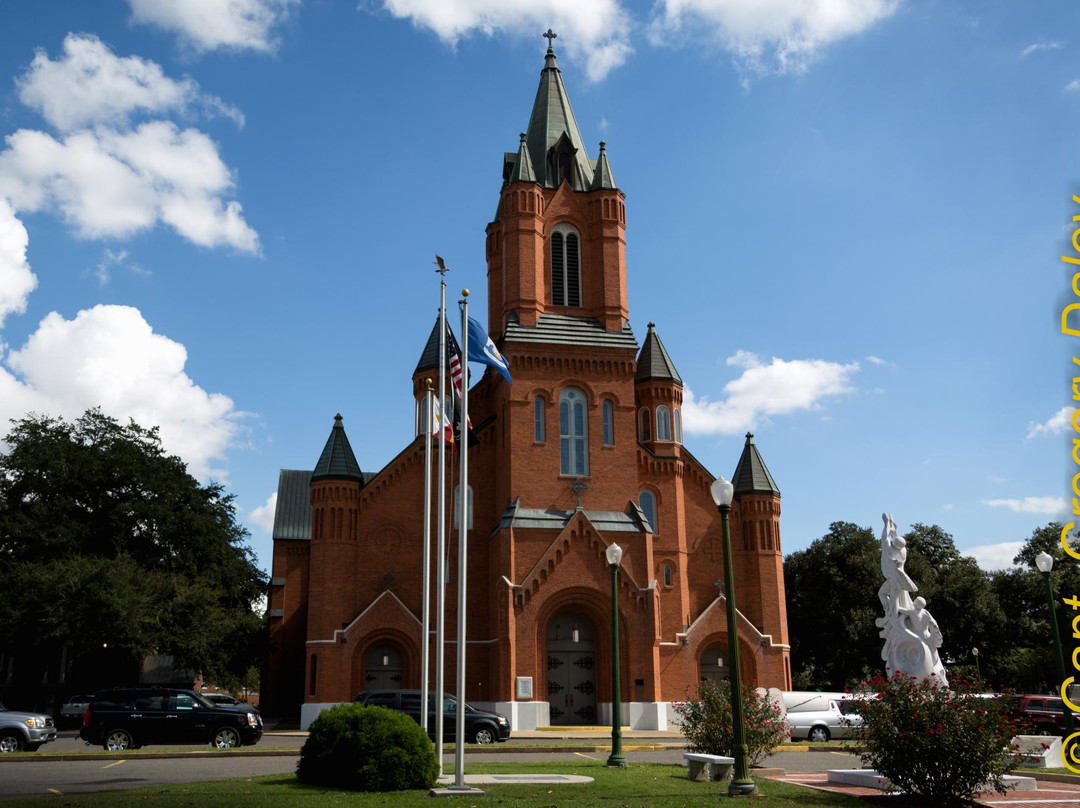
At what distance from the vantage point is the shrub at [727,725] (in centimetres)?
2055

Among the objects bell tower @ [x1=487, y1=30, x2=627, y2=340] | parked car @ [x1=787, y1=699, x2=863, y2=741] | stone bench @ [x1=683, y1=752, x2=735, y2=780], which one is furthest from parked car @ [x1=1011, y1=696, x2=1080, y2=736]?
bell tower @ [x1=487, y1=30, x2=627, y2=340]

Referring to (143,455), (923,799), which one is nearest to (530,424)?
(143,455)

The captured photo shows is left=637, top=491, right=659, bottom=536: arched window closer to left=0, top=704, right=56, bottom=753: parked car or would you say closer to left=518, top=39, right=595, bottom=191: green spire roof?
left=518, top=39, right=595, bottom=191: green spire roof

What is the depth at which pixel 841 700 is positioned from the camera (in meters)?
38.2

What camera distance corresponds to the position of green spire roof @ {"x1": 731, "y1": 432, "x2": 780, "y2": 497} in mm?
44344

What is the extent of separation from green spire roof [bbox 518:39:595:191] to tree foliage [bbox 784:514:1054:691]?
3056 centimetres

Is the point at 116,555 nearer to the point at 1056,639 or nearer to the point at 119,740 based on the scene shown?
the point at 119,740

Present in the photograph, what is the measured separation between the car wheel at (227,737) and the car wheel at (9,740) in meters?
5.16

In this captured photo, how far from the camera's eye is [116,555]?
4531 centimetres

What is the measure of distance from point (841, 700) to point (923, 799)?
79.0 feet

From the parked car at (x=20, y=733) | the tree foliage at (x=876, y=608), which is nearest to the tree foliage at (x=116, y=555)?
the parked car at (x=20, y=733)

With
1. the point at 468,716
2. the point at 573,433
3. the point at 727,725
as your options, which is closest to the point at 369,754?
the point at 727,725

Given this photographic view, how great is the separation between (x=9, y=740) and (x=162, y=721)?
13.1ft

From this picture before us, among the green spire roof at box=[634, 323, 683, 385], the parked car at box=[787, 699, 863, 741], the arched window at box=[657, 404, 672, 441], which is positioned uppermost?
the green spire roof at box=[634, 323, 683, 385]
